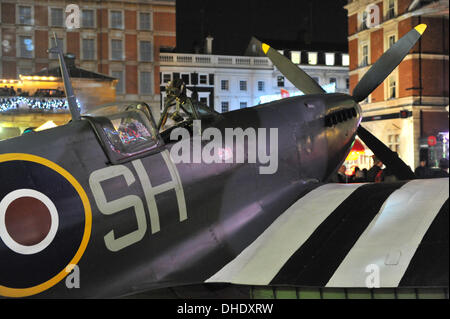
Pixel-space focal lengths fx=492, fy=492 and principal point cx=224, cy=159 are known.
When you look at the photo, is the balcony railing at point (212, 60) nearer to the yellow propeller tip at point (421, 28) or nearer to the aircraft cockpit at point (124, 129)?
the yellow propeller tip at point (421, 28)

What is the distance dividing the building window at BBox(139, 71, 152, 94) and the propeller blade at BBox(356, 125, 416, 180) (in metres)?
33.0

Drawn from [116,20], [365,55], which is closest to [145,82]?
[116,20]

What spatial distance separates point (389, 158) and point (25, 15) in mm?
35535

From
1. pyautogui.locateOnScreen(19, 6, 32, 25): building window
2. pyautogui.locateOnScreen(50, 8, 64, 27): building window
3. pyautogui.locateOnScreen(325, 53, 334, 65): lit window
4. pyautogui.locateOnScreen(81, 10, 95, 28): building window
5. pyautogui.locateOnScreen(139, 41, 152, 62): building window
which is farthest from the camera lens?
pyautogui.locateOnScreen(325, 53, 334, 65): lit window

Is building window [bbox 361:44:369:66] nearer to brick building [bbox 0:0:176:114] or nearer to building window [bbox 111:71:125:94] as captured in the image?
brick building [bbox 0:0:176:114]

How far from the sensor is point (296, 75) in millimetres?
8766

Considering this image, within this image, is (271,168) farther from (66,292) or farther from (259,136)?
(66,292)

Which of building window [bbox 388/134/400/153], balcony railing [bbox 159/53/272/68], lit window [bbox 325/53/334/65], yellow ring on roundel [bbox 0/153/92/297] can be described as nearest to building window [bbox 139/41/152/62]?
balcony railing [bbox 159/53/272/68]

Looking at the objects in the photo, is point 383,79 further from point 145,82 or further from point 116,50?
point 116,50

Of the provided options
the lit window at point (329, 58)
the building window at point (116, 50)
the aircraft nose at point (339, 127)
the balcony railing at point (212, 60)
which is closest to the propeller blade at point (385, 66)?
the aircraft nose at point (339, 127)

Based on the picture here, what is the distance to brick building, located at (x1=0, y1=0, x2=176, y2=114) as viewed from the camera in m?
36.3

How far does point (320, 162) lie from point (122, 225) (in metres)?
3.12
